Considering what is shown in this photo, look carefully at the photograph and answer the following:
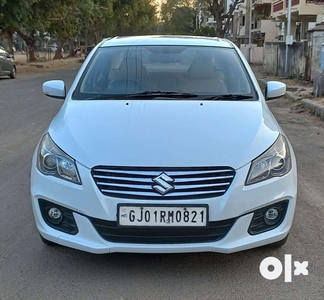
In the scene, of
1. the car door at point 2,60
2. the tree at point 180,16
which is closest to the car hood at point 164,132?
the car door at point 2,60

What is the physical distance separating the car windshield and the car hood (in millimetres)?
256

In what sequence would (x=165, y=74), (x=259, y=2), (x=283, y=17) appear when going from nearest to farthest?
(x=165, y=74)
(x=283, y=17)
(x=259, y=2)

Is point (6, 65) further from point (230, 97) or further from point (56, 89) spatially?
point (230, 97)

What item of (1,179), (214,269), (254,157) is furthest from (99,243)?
(1,179)

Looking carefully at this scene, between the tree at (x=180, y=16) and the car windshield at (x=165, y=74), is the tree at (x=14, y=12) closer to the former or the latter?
the car windshield at (x=165, y=74)

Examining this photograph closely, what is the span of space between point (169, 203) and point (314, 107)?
8.69 metres

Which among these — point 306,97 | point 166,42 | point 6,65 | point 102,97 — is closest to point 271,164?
point 102,97

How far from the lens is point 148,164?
3.08 metres

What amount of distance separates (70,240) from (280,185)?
1.45 metres

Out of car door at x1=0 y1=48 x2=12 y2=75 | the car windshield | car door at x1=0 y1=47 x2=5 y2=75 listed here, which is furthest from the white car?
car door at x1=0 y1=48 x2=12 y2=75

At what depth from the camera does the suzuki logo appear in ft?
9.87

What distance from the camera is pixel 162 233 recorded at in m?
3.07

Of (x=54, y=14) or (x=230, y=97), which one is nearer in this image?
(x=230, y=97)

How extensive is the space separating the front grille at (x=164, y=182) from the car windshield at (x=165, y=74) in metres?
1.19
